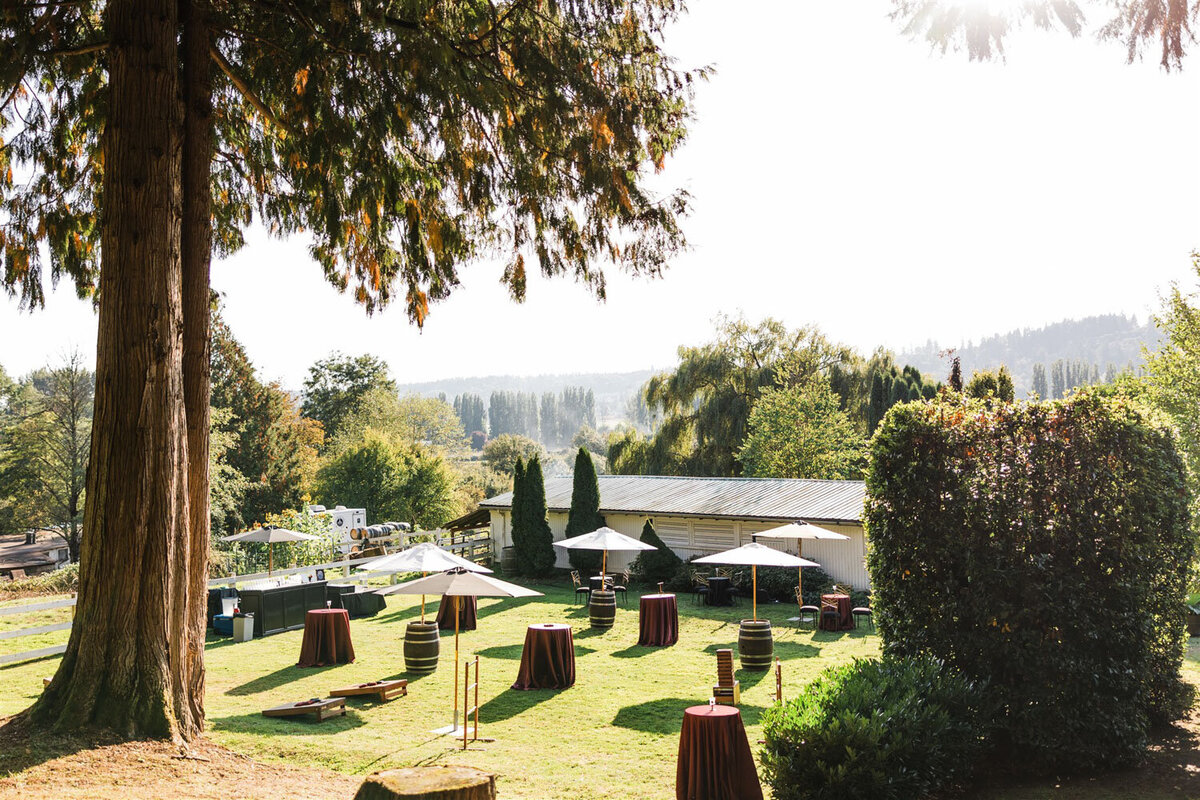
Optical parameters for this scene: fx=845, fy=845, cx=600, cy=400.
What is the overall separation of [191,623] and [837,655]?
11.7 m

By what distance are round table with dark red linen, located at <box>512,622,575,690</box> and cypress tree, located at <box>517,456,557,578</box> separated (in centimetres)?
1603

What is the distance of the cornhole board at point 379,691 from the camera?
41.8 feet

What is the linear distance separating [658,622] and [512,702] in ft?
18.7

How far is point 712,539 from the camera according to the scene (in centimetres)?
2758

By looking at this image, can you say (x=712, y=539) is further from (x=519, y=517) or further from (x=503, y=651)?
(x=503, y=651)

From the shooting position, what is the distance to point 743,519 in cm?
2642

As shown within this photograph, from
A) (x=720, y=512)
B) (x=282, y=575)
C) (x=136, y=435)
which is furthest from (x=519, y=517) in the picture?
(x=136, y=435)

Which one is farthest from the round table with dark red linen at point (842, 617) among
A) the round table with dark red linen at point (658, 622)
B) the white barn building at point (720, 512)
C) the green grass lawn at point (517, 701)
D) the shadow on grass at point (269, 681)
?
the shadow on grass at point (269, 681)

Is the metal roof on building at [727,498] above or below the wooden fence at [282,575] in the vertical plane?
above

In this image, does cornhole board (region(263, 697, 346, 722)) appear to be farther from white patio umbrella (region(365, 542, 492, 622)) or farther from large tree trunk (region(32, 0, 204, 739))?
large tree trunk (region(32, 0, 204, 739))

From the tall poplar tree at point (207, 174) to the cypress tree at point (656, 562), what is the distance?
18.1 m

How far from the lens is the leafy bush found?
7.09 meters

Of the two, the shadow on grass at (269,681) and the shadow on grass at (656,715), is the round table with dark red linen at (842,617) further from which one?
the shadow on grass at (269,681)

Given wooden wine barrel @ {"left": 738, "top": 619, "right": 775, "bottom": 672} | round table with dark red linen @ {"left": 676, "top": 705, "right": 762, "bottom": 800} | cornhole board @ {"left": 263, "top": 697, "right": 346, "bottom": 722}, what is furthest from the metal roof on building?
round table with dark red linen @ {"left": 676, "top": 705, "right": 762, "bottom": 800}
